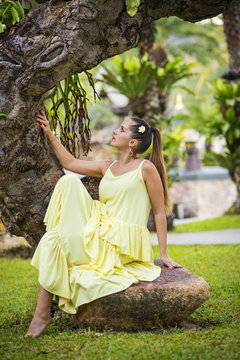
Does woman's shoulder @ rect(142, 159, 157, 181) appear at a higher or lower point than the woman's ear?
lower

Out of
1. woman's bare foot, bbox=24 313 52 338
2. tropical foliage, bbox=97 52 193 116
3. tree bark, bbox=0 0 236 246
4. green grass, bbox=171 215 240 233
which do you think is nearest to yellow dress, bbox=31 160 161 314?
woman's bare foot, bbox=24 313 52 338

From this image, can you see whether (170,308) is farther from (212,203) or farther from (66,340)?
(212,203)

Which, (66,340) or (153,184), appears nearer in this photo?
(66,340)

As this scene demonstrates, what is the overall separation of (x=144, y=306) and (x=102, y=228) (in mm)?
585

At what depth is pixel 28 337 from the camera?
2.77m

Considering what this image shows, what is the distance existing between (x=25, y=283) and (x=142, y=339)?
248 centimetres

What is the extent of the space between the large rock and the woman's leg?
0.70 ft

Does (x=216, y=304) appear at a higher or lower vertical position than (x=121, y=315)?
lower

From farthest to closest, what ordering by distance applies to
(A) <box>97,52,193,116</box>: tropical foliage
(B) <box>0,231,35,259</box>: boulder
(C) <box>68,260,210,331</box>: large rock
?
(A) <box>97,52,193,116</box>: tropical foliage < (B) <box>0,231,35,259</box>: boulder < (C) <box>68,260,210,331</box>: large rock

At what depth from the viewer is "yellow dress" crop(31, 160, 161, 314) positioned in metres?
2.81

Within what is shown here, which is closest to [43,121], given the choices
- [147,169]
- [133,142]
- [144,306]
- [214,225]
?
[133,142]

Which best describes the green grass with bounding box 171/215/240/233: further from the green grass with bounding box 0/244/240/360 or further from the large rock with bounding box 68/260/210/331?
the large rock with bounding box 68/260/210/331

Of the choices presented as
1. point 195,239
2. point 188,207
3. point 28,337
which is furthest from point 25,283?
point 188,207

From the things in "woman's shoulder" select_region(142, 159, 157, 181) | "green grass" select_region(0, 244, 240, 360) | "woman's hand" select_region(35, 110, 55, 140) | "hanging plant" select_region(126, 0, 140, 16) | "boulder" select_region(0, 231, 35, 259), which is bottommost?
"boulder" select_region(0, 231, 35, 259)
